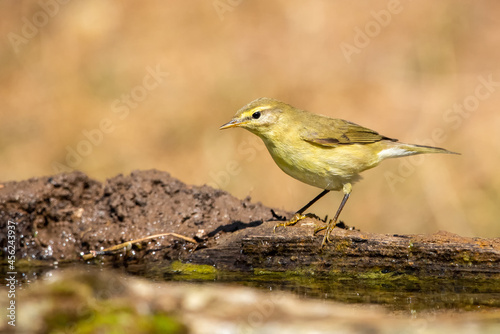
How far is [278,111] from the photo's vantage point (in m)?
6.09

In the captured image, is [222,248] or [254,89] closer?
[222,248]

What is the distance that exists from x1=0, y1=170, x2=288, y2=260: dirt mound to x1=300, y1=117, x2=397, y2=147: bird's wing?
2.90ft

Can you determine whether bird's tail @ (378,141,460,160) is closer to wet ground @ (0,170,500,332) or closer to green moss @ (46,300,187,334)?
wet ground @ (0,170,500,332)

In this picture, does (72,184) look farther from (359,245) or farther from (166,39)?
(166,39)

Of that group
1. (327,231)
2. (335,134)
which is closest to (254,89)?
(335,134)

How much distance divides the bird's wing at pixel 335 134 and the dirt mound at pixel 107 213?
A: 0.88 meters

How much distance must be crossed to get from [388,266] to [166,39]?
11.7m

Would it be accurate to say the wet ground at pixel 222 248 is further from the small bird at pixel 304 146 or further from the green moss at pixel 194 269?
the small bird at pixel 304 146

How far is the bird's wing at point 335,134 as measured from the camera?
238 inches

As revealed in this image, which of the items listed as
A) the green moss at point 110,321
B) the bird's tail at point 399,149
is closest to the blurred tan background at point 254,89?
the bird's tail at point 399,149

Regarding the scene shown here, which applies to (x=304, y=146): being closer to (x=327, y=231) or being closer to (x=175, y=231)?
(x=327, y=231)

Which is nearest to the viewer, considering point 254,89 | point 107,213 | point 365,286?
point 365,286

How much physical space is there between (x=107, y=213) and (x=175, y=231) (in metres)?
0.71

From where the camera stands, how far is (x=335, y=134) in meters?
6.28
